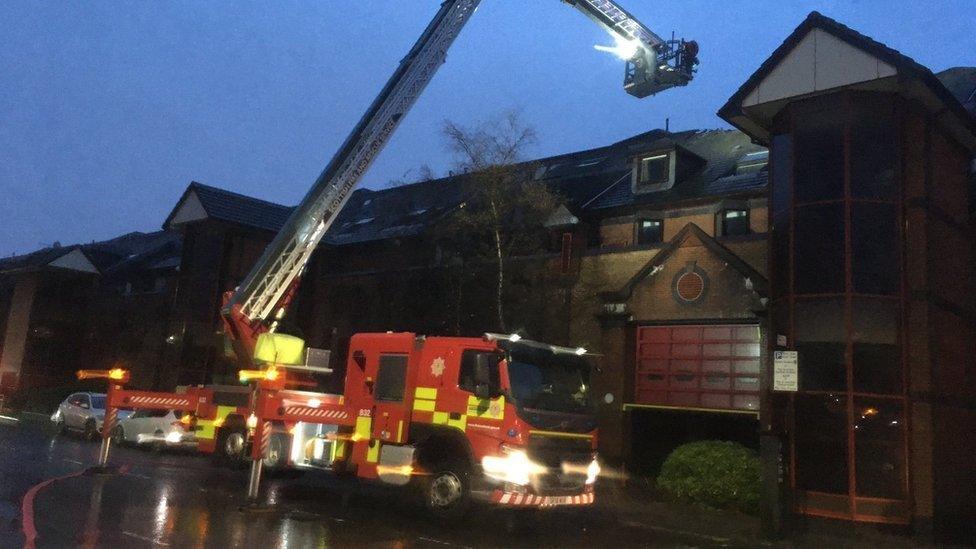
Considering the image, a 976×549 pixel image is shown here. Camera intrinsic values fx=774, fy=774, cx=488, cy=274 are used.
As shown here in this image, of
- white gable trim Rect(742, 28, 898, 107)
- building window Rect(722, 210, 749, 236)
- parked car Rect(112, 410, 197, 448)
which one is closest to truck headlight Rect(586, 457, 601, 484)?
white gable trim Rect(742, 28, 898, 107)

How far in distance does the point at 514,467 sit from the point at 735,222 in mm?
11387

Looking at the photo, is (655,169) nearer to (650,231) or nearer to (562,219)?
(650,231)

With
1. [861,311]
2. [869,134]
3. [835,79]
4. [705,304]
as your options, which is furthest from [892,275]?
[705,304]

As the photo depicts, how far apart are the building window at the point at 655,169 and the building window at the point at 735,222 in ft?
8.05

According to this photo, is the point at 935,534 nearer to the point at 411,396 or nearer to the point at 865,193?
the point at 865,193

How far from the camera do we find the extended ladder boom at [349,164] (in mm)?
16281

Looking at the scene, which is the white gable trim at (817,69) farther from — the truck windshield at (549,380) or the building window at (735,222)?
the truck windshield at (549,380)

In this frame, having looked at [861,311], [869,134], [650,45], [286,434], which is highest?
[650,45]

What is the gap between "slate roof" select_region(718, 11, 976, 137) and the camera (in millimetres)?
14156

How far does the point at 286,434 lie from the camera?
13.8m

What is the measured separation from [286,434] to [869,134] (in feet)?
40.2

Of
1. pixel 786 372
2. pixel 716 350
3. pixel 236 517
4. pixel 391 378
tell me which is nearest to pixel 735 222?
pixel 716 350

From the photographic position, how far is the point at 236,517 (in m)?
10.5

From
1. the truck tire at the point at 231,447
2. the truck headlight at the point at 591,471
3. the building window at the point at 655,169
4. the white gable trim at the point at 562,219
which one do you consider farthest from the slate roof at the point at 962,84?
the truck tire at the point at 231,447
